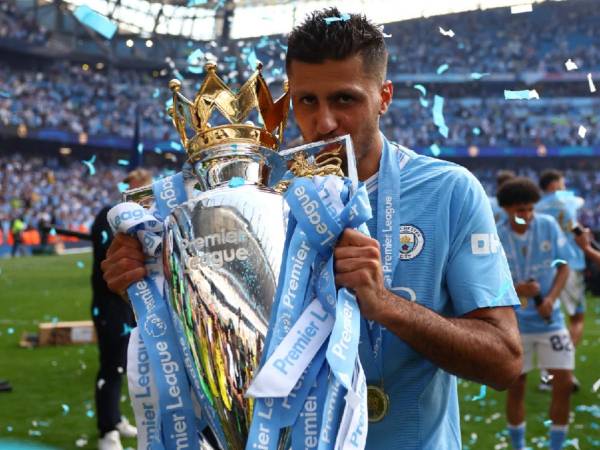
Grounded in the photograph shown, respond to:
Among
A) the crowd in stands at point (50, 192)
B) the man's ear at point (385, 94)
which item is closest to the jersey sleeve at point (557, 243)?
the man's ear at point (385, 94)

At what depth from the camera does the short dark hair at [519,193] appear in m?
6.11

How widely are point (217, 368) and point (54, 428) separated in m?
5.38


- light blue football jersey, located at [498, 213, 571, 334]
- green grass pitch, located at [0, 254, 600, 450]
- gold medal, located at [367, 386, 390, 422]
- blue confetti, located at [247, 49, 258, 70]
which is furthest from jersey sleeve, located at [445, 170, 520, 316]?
light blue football jersey, located at [498, 213, 571, 334]

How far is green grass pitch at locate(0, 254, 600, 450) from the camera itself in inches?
245

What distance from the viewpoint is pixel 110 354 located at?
20.9ft

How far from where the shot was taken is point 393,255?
1751 mm

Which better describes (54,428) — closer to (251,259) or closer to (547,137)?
(251,259)

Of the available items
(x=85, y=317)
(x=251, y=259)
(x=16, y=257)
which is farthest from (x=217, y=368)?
(x=16, y=257)

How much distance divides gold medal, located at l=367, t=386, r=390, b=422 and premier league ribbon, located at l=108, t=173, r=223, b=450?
0.34m

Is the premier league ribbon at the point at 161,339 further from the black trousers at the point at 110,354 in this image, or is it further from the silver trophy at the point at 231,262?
the black trousers at the point at 110,354

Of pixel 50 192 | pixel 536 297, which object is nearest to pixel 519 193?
pixel 536 297

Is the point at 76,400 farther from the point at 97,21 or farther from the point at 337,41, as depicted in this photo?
the point at 337,41

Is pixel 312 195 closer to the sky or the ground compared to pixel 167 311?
closer to the sky

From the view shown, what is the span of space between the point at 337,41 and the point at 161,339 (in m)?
0.69
